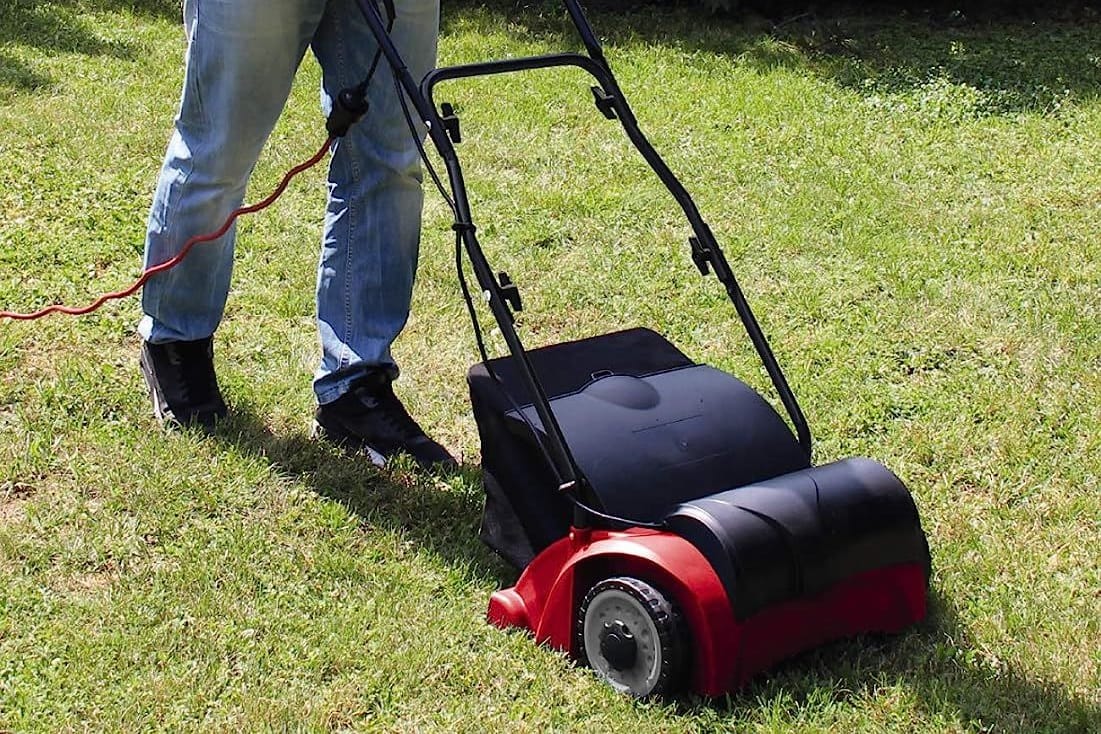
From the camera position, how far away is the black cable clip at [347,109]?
2.73 metres

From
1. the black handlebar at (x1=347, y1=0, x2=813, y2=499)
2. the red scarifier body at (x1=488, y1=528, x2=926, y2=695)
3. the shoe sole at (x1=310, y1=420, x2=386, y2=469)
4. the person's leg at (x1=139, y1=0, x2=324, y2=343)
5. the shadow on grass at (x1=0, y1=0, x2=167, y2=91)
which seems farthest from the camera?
the shadow on grass at (x1=0, y1=0, x2=167, y2=91)

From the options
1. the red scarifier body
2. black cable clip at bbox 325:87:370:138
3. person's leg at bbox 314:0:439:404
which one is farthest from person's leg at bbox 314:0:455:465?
the red scarifier body

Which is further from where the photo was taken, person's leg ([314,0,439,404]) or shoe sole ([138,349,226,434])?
shoe sole ([138,349,226,434])

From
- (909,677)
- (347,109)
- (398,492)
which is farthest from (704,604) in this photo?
(347,109)

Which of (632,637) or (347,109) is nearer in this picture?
(632,637)

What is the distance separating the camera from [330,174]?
301 centimetres

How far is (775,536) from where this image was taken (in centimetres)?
218

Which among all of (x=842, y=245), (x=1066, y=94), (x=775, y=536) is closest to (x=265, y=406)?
(x=775, y=536)

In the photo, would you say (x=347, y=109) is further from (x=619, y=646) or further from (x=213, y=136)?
(x=619, y=646)

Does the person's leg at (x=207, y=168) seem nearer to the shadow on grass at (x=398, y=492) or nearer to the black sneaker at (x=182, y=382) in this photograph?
the black sneaker at (x=182, y=382)

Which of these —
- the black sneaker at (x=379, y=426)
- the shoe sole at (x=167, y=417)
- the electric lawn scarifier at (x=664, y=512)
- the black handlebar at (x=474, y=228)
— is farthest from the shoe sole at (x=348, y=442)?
the black handlebar at (x=474, y=228)

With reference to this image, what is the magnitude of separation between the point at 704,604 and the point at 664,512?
24cm

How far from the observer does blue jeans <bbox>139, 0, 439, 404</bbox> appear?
2.67m

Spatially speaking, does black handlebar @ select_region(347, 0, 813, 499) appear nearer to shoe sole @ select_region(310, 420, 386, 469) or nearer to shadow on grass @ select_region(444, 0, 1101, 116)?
shoe sole @ select_region(310, 420, 386, 469)
